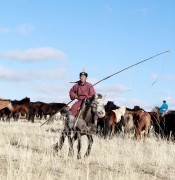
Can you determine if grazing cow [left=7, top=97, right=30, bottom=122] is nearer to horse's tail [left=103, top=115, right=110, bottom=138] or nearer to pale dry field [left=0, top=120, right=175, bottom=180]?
horse's tail [left=103, top=115, right=110, bottom=138]

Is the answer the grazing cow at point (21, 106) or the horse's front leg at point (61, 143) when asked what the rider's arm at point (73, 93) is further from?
the grazing cow at point (21, 106)

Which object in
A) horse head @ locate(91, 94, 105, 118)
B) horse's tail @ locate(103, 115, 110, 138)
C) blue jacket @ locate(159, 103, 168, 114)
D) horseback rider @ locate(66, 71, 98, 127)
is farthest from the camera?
blue jacket @ locate(159, 103, 168, 114)

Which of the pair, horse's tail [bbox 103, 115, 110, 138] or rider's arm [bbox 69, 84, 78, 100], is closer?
rider's arm [bbox 69, 84, 78, 100]

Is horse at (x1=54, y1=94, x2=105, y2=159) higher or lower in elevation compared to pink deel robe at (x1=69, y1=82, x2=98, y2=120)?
lower

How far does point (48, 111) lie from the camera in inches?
1438

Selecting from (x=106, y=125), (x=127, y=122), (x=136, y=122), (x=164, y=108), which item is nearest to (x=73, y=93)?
(x=136, y=122)

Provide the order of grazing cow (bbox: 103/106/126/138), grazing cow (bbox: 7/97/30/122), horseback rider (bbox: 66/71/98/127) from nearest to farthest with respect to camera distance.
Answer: horseback rider (bbox: 66/71/98/127) < grazing cow (bbox: 103/106/126/138) < grazing cow (bbox: 7/97/30/122)

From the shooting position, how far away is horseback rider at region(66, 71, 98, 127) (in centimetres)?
1023

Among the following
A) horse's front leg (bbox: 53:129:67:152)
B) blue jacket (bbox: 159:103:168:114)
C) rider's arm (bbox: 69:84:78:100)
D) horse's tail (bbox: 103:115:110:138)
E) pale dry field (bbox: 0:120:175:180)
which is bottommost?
pale dry field (bbox: 0:120:175:180)

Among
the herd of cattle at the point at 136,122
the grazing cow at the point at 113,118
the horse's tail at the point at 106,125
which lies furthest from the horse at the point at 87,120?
the grazing cow at the point at 113,118

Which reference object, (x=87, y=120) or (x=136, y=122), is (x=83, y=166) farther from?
(x=136, y=122)

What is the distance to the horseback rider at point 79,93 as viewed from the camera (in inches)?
403

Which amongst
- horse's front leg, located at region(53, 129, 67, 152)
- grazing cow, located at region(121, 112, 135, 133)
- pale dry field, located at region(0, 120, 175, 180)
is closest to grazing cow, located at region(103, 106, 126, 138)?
grazing cow, located at region(121, 112, 135, 133)

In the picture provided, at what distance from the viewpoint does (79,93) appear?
33.9 feet
